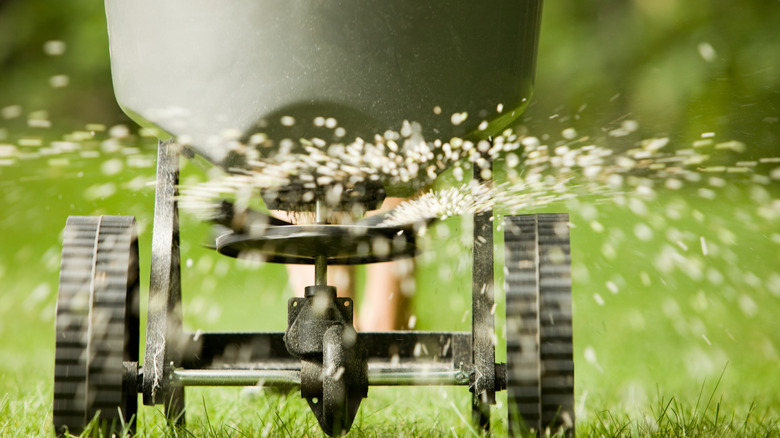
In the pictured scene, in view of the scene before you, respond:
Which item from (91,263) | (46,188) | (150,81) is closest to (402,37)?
(150,81)

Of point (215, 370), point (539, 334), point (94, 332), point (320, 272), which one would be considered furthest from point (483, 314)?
point (94, 332)

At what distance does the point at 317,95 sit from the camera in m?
1.03

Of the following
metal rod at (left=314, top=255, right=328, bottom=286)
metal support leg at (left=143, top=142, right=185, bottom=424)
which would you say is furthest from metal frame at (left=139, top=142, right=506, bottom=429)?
metal rod at (left=314, top=255, right=328, bottom=286)

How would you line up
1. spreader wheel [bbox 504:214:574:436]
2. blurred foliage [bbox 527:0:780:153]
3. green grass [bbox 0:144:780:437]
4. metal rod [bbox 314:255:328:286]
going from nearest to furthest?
1. spreader wheel [bbox 504:214:574:436]
2. metal rod [bbox 314:255:328:286]
3. blurred foliage [bbox 527:0:780:153]
4. green grass [bbox 0:144:780:437]

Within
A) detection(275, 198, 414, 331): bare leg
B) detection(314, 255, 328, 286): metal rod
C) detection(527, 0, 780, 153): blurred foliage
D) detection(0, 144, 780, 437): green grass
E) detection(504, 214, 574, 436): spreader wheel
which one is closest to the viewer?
detection(504, 214, 574, 436): spreader wheel

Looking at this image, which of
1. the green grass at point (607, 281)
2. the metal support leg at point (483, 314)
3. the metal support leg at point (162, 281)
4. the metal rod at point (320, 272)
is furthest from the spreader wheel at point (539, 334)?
the green grass at point (607, 281)

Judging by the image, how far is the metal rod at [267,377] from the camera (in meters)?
1.08

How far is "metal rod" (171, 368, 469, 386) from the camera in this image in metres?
1.08

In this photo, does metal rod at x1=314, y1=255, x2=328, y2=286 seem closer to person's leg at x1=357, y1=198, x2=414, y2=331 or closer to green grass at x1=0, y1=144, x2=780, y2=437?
person's leg at x1=357, y1=198, x2=414, y2=331

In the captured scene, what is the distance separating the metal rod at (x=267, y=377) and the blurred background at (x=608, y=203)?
→ 98 cm

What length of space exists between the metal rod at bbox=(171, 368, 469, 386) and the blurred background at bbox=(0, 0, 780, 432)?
98cm

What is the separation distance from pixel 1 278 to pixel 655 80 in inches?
118

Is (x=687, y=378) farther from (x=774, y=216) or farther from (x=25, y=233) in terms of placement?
(x=25, y=233)

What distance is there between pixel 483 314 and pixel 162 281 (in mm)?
469
